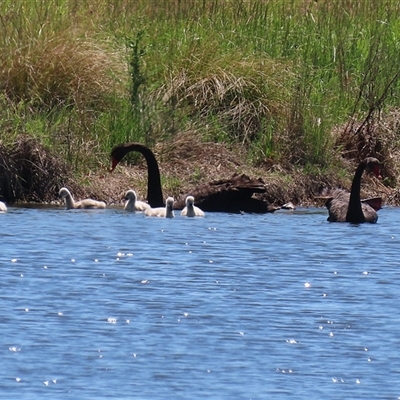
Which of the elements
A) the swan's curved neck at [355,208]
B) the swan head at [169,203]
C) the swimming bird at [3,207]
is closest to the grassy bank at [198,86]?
the swimming bird at [3,207]

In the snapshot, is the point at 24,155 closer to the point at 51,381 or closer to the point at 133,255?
the point at 133,255

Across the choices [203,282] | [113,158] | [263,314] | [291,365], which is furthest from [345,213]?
[291,365]

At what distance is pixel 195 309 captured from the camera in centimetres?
1032

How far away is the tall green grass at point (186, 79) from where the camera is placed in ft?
61.0

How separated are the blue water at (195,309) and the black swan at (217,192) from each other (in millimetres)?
953

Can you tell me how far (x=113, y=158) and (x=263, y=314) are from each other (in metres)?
7.37

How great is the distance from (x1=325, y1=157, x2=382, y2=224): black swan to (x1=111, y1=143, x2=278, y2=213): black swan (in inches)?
31.8

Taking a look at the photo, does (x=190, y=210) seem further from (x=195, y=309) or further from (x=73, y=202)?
(x=195, y=309)

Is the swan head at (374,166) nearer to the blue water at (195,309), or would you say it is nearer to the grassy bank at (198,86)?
the grassy bank at (198,86)

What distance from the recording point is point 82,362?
8523 millimetres

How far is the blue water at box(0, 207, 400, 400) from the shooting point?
8.21 m

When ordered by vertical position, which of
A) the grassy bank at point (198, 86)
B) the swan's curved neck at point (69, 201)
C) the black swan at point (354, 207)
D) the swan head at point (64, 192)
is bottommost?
the swan's curved neck at point (69, 201)

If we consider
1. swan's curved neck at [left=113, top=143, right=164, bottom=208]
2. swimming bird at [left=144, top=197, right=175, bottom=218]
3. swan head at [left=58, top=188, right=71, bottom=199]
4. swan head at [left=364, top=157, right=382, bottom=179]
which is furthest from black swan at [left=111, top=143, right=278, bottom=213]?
swan head at [left=364, top=157, right=382, bottom=179]

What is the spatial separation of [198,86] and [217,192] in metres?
3.03
